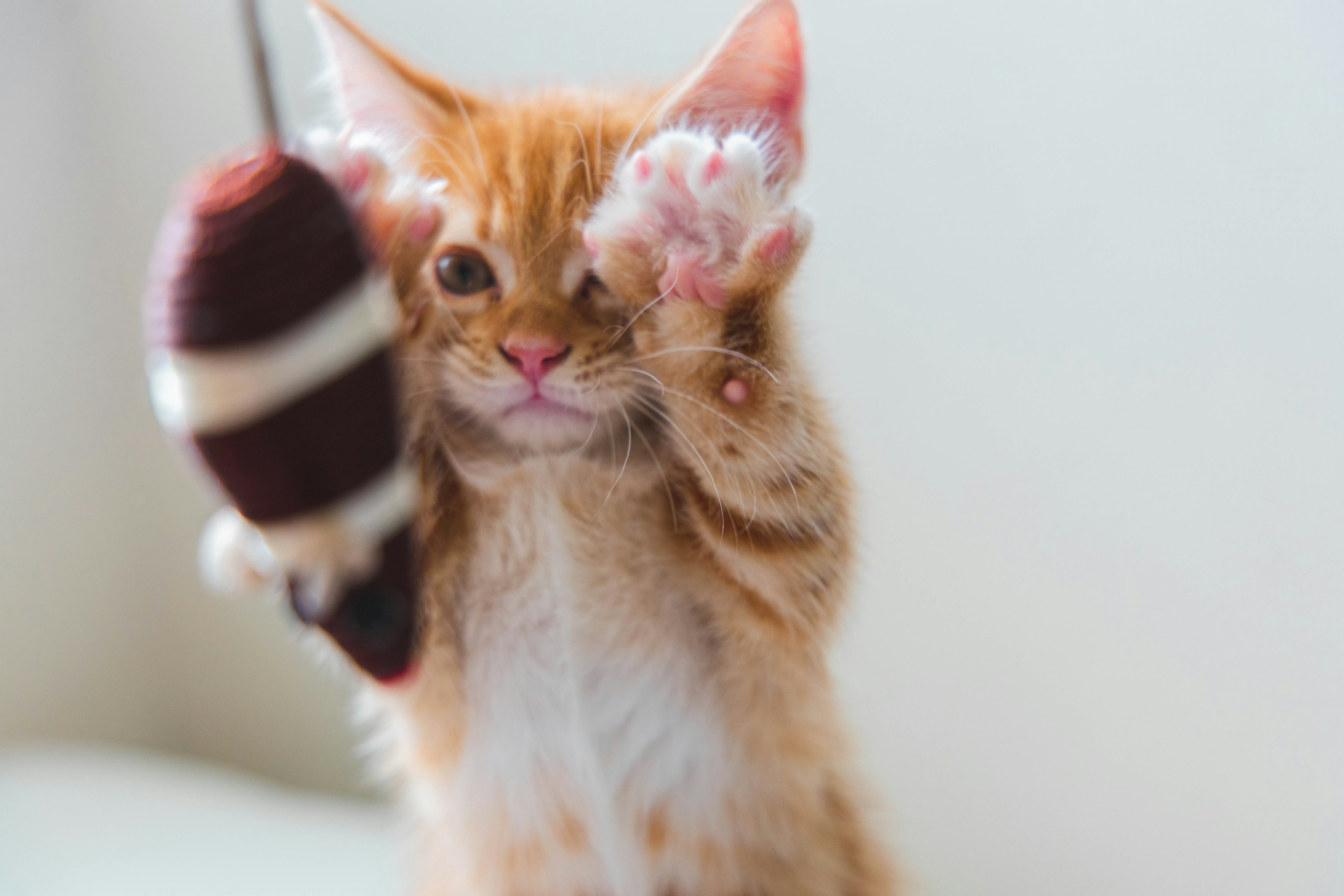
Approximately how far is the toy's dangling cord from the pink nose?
0.25 meters

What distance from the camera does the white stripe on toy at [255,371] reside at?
1.44 feet

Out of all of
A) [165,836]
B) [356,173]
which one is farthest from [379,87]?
[165,836]

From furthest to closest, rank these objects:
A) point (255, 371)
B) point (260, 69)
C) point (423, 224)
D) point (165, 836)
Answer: point (165, 836), point (260, 69), point (423, 224), point (255, 371)

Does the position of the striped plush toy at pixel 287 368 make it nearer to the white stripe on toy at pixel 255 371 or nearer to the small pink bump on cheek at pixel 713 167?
the white stripe on toy at pixel 255 371

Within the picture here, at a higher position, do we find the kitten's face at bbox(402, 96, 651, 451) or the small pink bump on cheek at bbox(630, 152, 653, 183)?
the small pink bump on cheek at bbox(630, 152, 653, 183)

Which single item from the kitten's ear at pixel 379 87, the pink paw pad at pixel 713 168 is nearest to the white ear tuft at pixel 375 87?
the kitten's ear at pixel 379 87

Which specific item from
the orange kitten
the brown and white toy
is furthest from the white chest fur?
the brown and white toy

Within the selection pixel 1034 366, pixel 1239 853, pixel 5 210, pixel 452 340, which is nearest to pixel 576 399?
pixel 452 340

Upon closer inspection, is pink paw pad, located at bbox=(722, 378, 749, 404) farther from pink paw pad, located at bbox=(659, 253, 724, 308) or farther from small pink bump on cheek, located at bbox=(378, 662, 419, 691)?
small pink bump on cheek, located at bbox=(378, 662, 419, 691)

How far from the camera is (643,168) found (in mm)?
521

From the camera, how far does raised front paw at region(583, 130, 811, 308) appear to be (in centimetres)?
51

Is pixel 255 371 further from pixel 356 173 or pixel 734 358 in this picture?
pixel 734 358

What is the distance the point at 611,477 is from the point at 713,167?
207mm

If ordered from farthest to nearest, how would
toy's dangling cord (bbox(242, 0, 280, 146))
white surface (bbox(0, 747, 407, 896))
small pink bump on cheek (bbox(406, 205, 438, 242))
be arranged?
white surface (bbox(0, 747, 407, 896)), toy's dangling cord (bbox(242, 0, 280, 146)), small pink bump on cheek (bbox(406, 205, 438, 242))
